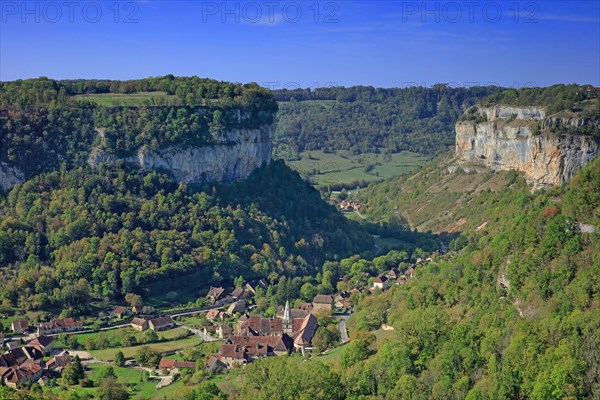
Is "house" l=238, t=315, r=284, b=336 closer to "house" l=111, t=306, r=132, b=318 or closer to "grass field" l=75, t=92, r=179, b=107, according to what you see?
"house" l=111, t=306, r=132, b=318

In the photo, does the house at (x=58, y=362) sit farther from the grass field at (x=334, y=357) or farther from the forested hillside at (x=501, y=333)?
the grass field at (x=334, y=357)

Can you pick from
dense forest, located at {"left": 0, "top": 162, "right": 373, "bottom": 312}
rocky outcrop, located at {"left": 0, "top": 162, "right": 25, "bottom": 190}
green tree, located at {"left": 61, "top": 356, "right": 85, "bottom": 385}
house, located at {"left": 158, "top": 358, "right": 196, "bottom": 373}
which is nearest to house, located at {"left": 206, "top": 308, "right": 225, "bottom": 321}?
dense forest, located at {"left": 0, "top": 162, "right": 373, "bottom": 312}

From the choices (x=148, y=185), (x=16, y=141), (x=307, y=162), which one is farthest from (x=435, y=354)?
(x=307, y=162)

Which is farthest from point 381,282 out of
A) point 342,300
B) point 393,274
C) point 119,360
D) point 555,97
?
point 555,97

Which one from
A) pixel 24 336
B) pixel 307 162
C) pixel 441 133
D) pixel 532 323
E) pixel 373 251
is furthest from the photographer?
pixel 441 133

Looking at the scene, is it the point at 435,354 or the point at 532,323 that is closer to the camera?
the point at 532,323

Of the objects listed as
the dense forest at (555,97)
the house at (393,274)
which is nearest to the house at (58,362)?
the house at (393,274)

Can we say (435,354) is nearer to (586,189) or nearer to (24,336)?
(586,189)
